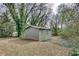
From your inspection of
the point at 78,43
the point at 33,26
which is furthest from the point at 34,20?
the point at 78,43

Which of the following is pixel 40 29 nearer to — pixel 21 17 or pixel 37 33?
pixel 37 33

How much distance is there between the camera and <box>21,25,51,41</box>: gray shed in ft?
6.57

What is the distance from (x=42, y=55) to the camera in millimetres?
1987

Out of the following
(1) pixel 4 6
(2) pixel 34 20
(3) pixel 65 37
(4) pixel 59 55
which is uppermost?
(1) pixel 4 6

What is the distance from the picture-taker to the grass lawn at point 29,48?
6.53ft

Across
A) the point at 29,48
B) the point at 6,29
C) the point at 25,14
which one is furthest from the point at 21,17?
the point at 29,48

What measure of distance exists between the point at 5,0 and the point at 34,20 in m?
0.36

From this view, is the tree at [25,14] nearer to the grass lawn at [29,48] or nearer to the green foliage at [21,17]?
the green foliage at [21,17]

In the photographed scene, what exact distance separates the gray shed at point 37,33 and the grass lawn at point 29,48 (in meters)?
0.05

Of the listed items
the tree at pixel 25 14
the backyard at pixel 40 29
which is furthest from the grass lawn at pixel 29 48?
the tree at pixel 25 14

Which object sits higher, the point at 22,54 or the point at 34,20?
the point at 34,20

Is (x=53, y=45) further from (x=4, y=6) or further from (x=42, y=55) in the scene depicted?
(x=4, y=6)

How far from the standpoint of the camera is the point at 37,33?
2.02 meters

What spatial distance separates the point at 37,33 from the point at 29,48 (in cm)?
17
